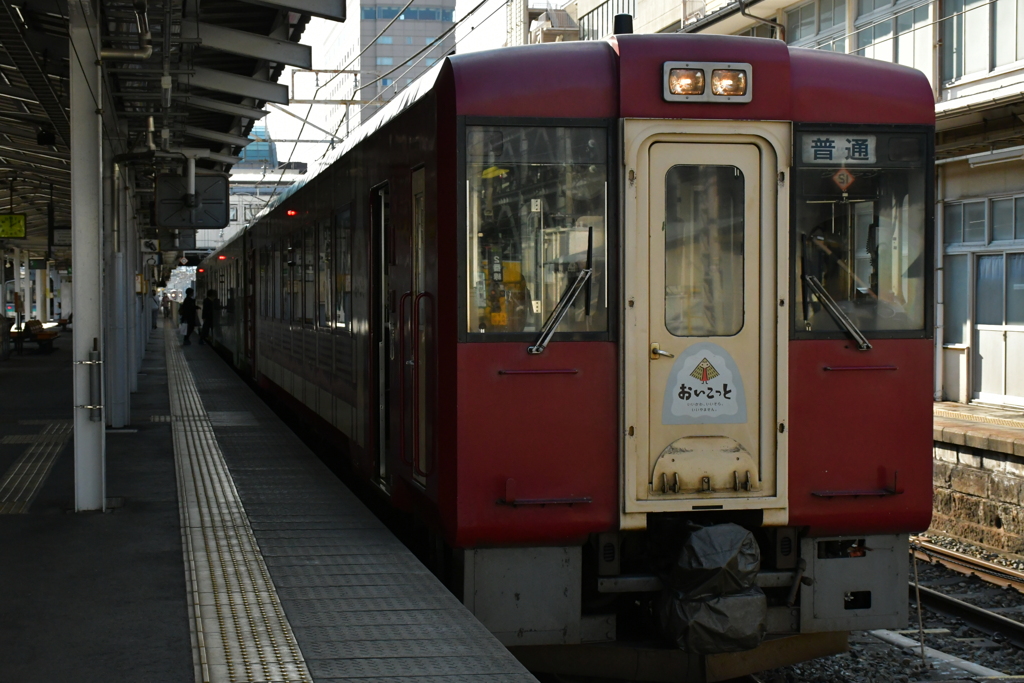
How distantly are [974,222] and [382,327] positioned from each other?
39.0ft

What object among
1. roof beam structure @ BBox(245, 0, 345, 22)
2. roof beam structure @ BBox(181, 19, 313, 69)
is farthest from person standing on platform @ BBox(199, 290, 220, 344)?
roof beam structure @ BBox(245, 0, 345, 22)

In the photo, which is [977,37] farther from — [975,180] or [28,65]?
[28,65]

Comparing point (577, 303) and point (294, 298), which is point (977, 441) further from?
point (577, 303)

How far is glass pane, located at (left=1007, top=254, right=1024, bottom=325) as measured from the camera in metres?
15.5

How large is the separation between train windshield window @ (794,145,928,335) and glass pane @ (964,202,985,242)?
1154cm

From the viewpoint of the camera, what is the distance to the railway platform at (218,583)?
4.52 m

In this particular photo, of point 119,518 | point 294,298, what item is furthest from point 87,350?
point 294,298

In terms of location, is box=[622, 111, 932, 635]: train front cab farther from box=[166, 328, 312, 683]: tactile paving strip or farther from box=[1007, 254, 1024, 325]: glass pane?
box=[1007, 254, 1024, 325]: glass pane

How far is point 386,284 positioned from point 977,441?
7744 millimetres

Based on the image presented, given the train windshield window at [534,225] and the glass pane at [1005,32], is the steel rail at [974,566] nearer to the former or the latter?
the train windshield window at [534,225]

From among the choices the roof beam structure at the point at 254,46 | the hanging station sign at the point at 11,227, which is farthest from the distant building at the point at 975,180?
the hanging station sign at the point at 11,227

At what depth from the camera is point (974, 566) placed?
10102mm

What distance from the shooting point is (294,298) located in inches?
468

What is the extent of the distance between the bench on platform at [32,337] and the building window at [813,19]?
1864 cm
